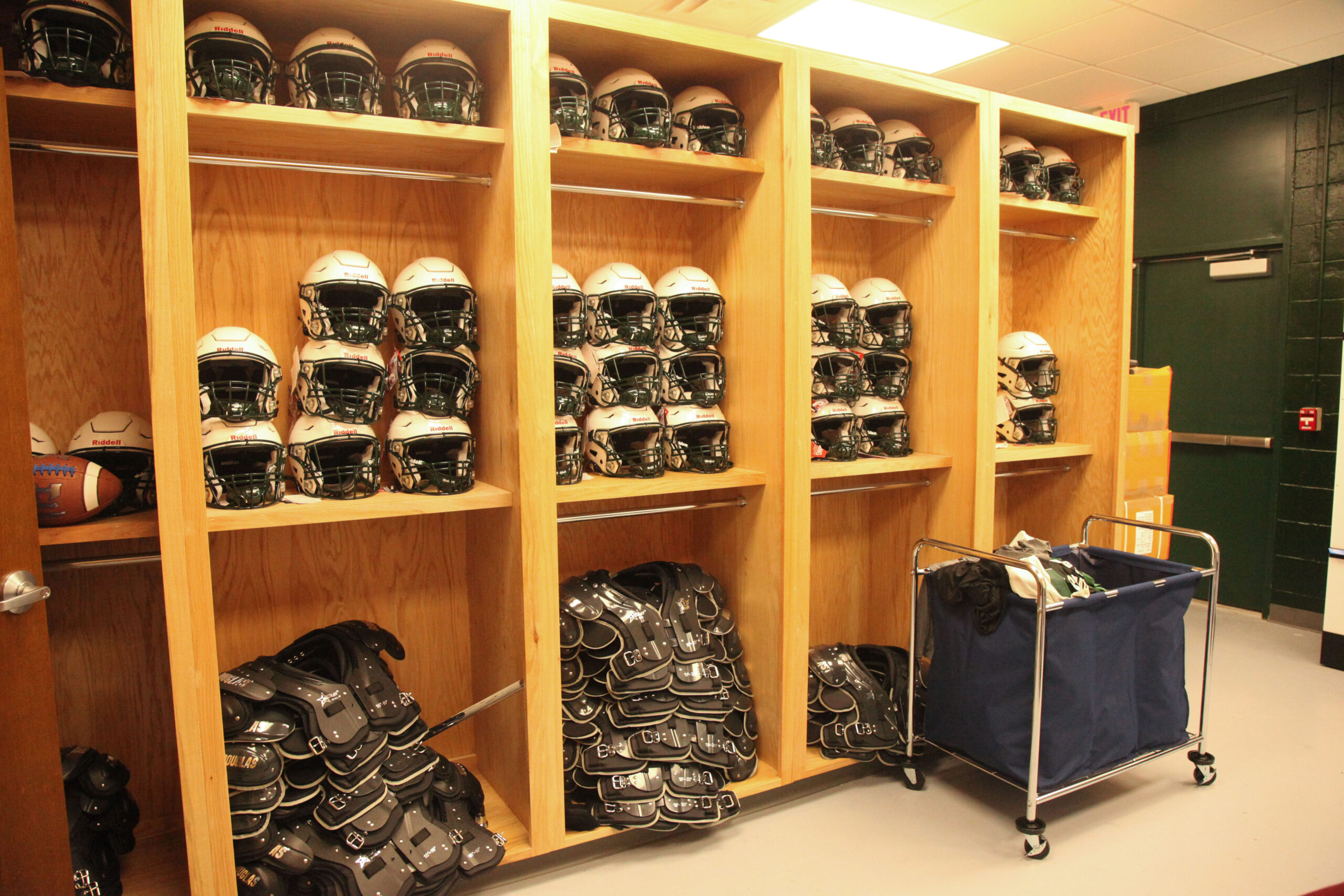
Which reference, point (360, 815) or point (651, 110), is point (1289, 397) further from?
point (360, 815)

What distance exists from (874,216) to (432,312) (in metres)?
1.64

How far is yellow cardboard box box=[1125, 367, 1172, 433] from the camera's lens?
4055 millimetres

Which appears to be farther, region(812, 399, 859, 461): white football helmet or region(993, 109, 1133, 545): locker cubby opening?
region(993, 109, 1133, 545): locker cubby opening

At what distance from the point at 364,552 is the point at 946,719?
6.26ft

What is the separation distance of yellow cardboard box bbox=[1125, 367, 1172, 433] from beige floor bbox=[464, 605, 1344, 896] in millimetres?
1605

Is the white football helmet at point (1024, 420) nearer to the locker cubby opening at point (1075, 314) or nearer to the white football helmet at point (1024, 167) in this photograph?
the locker cubby opening at point (1075, 314)

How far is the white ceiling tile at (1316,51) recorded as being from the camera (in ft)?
13.5

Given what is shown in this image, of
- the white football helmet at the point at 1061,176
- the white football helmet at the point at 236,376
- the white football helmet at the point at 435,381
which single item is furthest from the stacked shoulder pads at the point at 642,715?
the white football helmet at the point at 1061,176

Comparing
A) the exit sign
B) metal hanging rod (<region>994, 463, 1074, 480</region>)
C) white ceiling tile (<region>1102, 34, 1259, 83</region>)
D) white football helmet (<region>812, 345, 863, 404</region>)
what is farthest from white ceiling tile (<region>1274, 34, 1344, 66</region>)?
white football helmet (<region>812, 345, 863, 404</region>)

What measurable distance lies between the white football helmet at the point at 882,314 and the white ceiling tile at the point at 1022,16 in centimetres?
181

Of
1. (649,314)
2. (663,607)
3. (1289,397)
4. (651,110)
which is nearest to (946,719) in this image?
(663,607)

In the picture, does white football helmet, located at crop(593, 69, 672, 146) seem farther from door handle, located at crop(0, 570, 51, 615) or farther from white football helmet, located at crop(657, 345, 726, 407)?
door handle, located at crop(0, 570, 51, 615)

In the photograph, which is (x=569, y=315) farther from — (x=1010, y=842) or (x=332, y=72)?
(x=1010, y=842)

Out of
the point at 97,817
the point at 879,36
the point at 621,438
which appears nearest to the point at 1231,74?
the point at 879,36
